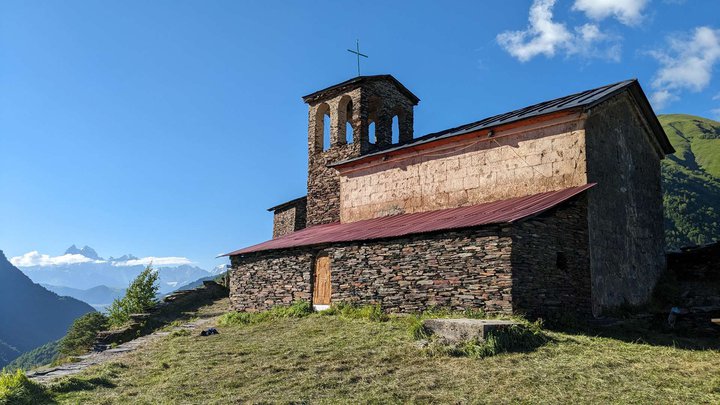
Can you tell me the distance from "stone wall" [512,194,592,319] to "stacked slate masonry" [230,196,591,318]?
0.02 m

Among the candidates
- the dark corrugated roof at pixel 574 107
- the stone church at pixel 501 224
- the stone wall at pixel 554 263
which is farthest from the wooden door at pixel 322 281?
the stone wall at pixel 554 263

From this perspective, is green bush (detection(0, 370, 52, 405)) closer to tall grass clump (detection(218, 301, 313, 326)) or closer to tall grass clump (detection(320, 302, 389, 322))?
tall grass clump (detection(320, 302, 389, 322))

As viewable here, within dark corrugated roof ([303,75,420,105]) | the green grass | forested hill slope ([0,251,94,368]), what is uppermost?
dark corrugated roof ([303,75,420,105])

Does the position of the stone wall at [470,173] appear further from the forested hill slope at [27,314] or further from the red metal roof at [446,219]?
the forested hill slope at [27,314]

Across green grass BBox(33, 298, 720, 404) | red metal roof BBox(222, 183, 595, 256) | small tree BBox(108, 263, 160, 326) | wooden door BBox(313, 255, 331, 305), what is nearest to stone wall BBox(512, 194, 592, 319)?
red metal roof BBox(222, 183, 595, 256)

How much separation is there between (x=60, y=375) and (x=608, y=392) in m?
10.7

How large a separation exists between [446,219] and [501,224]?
9.20 ft

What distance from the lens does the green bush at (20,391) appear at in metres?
8.47

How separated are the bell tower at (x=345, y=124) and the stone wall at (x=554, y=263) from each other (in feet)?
34.8

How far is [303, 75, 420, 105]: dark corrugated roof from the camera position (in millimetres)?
22870

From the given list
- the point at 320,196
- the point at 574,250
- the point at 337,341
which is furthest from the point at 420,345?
the point at 320,196

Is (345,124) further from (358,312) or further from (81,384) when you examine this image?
(81,384)

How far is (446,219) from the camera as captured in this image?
1405 cm

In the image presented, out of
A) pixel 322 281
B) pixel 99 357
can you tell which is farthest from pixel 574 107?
pixel 99 357
